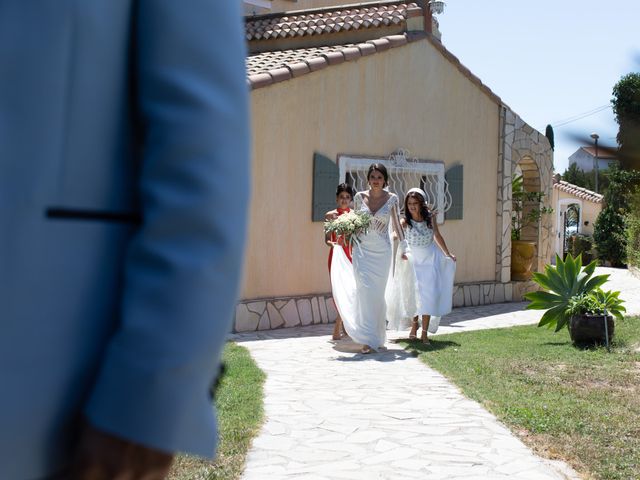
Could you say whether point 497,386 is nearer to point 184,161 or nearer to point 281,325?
point 281,325

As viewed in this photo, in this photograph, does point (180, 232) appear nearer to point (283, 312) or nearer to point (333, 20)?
point (283, 312)

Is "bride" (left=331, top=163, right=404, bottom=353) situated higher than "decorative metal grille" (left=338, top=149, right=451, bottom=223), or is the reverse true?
"decorative metal grille" (left=338, top=149, right=451, bottom=223)

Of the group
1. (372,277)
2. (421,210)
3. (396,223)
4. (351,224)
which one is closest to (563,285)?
(421,210)

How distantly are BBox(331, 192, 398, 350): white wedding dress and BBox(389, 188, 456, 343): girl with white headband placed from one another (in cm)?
69

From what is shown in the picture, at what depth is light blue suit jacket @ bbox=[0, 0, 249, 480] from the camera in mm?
1148

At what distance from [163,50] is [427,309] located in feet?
32.9

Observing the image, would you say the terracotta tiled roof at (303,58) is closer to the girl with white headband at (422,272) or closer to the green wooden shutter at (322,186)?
the green wooden shutter at (322,186)

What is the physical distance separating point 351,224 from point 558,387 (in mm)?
3096

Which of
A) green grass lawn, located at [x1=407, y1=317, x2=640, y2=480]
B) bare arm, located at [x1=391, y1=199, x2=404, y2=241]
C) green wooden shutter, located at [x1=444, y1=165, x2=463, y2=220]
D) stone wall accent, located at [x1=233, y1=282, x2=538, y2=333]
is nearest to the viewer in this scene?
green grass lawn, located at [x1=407, y1=317, x2=640, y2=480]

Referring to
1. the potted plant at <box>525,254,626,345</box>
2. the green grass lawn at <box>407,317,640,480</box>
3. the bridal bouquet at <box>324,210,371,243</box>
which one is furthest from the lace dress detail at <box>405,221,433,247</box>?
the potted plant at <box>525,254,626,345</box>

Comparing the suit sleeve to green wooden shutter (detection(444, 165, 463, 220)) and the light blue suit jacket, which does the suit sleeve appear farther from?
green wooden shutter (detection(444, 165, 463, 220))

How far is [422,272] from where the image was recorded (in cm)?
1120

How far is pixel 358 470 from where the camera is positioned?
5.48m

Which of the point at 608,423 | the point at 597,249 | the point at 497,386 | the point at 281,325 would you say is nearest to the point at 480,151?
the point at 281,325
